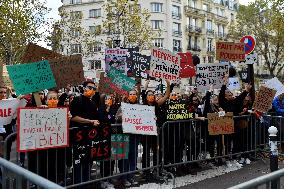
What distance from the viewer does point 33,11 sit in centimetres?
2792

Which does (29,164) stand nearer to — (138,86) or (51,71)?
(51,71)

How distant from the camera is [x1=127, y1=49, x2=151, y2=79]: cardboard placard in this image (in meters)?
9.88

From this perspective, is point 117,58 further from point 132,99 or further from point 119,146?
point 119,146

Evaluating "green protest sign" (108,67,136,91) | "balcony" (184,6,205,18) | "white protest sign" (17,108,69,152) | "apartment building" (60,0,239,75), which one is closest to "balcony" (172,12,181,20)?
"apartment building" (60,0,239,75)

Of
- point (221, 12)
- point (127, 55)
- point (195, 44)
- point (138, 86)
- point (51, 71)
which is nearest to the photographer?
point (51, 71)

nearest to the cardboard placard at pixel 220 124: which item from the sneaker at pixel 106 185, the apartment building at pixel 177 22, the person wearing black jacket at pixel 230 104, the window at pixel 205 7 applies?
the person wearing black jacket at pixel 230 104

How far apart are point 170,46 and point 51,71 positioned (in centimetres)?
5734

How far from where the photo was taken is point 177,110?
334 inches

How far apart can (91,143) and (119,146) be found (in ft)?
2.52

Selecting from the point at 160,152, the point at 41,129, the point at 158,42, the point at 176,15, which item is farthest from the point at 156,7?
the point at 41,129

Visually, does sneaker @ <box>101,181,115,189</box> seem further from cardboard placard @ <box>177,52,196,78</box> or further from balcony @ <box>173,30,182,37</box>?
balcony @ <box>173,30,182,37</box>

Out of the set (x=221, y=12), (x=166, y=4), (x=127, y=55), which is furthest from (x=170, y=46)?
(x=127, y=55)

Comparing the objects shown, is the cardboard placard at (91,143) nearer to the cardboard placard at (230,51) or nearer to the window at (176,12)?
the cardboard placard at (230,51)

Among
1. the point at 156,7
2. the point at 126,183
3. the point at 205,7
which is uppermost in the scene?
the point at 205,7
